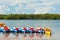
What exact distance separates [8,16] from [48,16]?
1527cm

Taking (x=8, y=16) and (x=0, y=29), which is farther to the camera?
(x=8, y=16)

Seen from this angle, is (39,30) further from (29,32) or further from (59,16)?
(59,16)

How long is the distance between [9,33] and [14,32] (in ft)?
2.37

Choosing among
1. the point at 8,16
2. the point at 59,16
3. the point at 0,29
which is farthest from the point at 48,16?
the point at 0,29

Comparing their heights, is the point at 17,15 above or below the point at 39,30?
below

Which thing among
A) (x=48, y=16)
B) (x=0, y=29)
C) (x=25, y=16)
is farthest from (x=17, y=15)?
(x=0, y=29)

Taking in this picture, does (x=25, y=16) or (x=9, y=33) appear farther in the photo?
(x=25, y=16)

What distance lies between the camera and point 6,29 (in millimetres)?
33094

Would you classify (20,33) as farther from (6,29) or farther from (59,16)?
(59,16)

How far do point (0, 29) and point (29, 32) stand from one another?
4.04 m

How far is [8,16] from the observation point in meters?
96.9

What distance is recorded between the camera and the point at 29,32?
3250 centimetres

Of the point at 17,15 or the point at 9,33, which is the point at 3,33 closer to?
the point at 9,33

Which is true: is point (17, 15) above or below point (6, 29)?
below
